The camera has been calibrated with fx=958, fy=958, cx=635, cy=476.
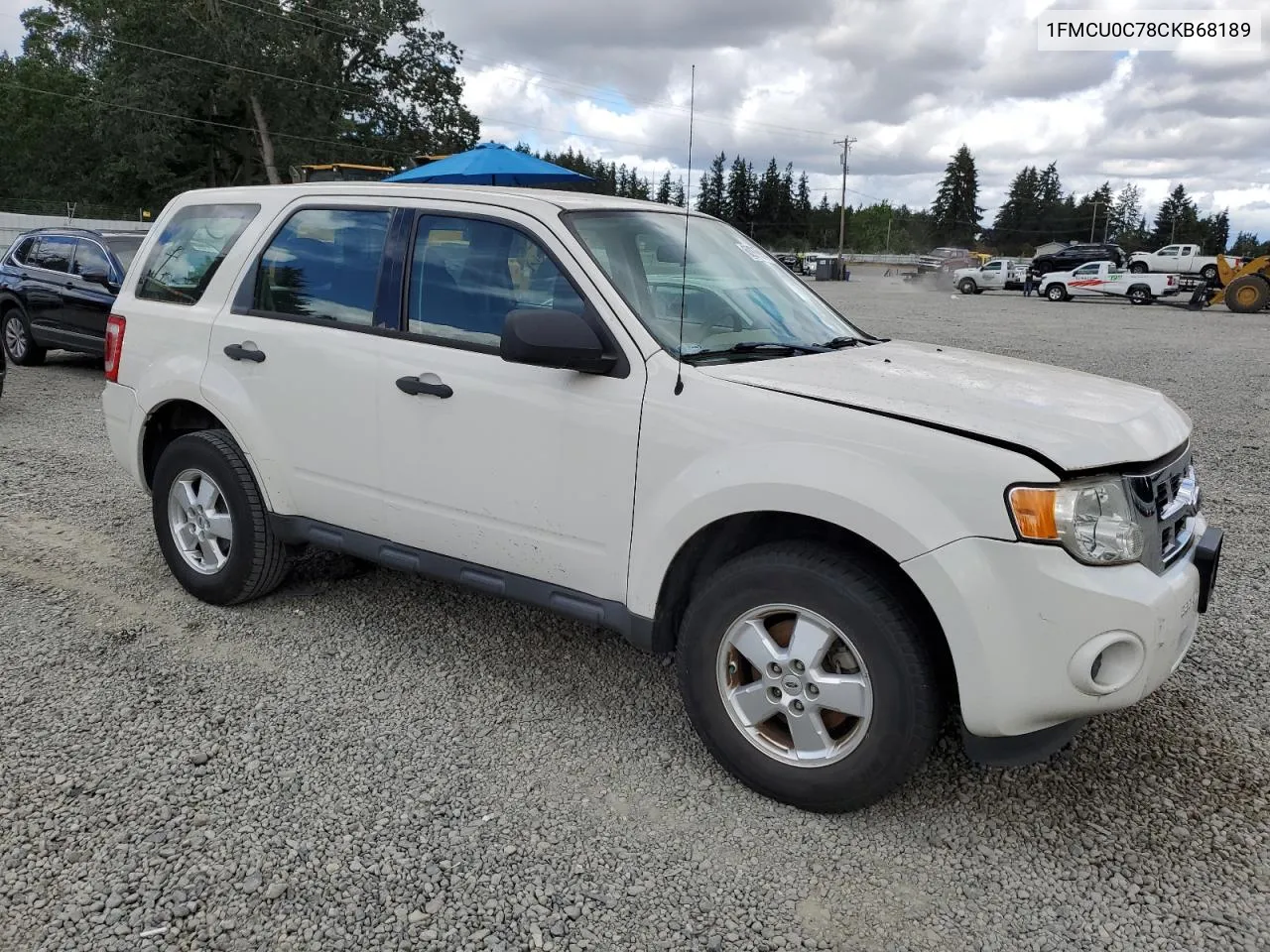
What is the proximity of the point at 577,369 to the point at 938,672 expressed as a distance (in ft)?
4.66

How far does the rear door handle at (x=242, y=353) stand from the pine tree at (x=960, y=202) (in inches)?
5124

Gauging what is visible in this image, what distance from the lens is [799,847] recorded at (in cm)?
278

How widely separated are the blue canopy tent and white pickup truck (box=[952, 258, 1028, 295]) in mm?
33600

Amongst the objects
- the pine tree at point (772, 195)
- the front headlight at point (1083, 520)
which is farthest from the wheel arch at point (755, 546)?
the pine tree at point (772, 195)

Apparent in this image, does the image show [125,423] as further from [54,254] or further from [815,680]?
[54,254]

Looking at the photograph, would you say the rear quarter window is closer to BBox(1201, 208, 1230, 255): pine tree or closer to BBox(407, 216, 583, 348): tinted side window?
BBox(407, 216, 583, 348): tinted side window

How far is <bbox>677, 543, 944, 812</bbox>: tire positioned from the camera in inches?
104

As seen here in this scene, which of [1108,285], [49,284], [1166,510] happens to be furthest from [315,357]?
[1108,285]

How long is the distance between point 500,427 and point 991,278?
143 ft

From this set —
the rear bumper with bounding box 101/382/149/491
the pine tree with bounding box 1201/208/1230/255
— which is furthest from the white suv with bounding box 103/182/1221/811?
the pine tree with bounding box 1201/208/1230/255

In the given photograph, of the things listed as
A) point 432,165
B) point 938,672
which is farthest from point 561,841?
point 432,165

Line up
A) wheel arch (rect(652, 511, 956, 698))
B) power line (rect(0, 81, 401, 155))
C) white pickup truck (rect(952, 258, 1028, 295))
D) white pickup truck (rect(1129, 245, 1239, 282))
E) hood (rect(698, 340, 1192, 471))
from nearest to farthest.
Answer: hood (rect(698, 340, 1192, 471)), wheel arch (rect(652, 511, 956, 698)), white pickup truck (rect(1129, 245, 1239, 282)), white pickup truck (rect(952, 258, 1028, 295)), power line (rect(0, 81, 401, 155))

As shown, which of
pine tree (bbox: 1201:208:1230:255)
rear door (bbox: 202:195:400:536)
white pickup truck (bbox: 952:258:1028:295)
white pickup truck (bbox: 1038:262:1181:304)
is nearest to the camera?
rear door (bbox: 202:195:400:536)

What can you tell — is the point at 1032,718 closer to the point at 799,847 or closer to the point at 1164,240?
the point at 799,847
